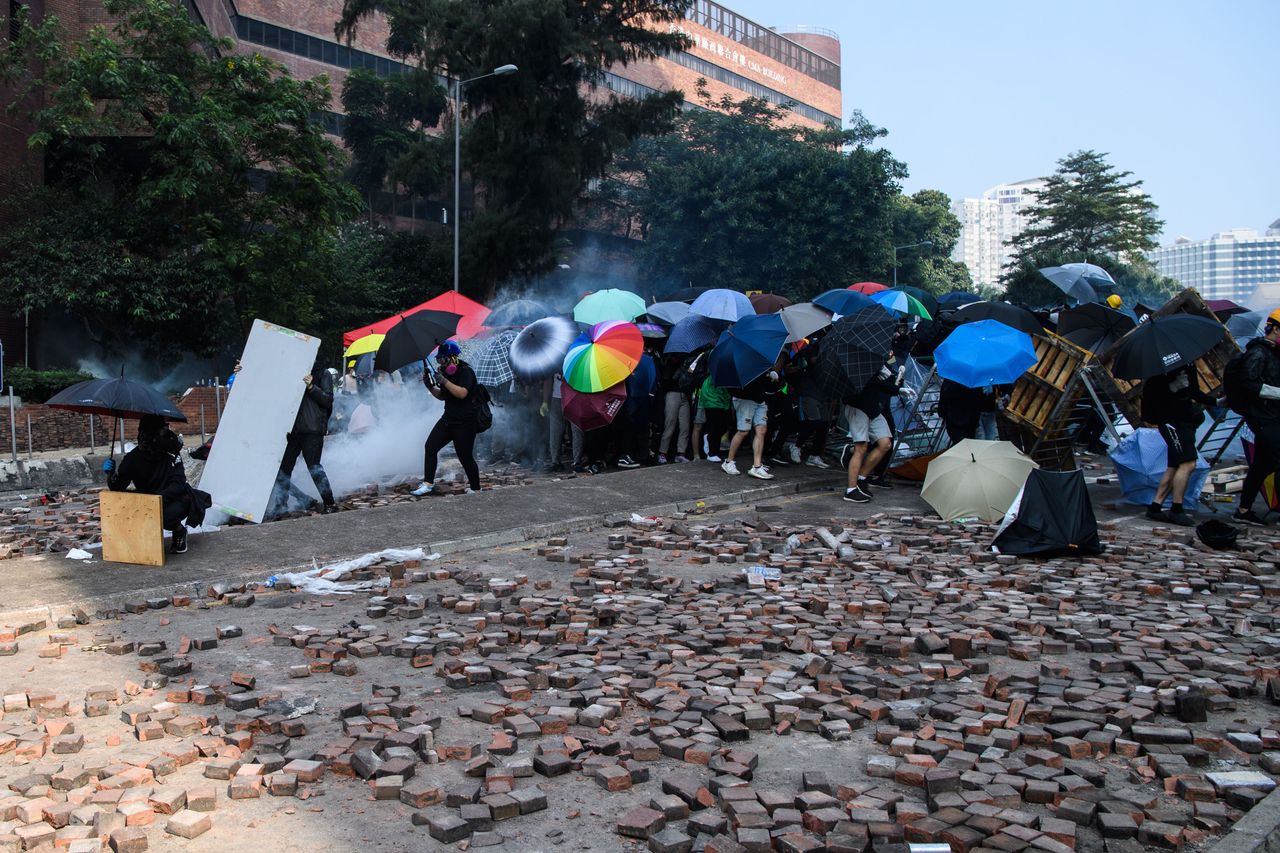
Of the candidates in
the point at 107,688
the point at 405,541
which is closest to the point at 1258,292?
the point at 405,541

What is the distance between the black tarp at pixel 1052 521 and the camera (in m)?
8.24

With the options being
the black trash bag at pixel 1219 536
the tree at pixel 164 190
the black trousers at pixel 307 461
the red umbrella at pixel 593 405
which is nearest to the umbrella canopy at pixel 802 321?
the red umbrella at pixel 593 405

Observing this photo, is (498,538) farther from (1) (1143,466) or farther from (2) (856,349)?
(1) (1143,466)

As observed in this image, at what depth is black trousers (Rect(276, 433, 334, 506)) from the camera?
10.6 metres

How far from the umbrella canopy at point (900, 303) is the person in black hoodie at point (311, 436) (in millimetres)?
7015

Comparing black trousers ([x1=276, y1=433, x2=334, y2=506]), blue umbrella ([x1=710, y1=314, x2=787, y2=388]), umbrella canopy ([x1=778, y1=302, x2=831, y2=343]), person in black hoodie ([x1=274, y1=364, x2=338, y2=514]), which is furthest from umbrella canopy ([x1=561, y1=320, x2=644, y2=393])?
black trousers ([x1=276, y1=433, x2=334, y2=506])

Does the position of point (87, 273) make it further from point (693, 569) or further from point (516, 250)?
point (693, 569)

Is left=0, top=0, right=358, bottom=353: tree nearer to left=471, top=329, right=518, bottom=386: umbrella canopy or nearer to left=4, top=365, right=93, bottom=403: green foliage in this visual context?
left=4, top=365, right=93, bottom=403: green foliage

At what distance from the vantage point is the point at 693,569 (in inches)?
319

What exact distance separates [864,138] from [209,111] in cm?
3359

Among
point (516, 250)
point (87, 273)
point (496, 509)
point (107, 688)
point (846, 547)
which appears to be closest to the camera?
point (107, 688)

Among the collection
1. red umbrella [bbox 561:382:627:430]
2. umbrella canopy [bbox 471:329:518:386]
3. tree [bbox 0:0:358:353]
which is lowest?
red umbrella [bbox 561:382:627:430]

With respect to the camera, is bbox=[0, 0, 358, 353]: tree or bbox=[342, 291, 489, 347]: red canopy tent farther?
bbox=[0, 0, 358, 353]: tree

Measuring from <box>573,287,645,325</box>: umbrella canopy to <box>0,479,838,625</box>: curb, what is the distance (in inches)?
113
